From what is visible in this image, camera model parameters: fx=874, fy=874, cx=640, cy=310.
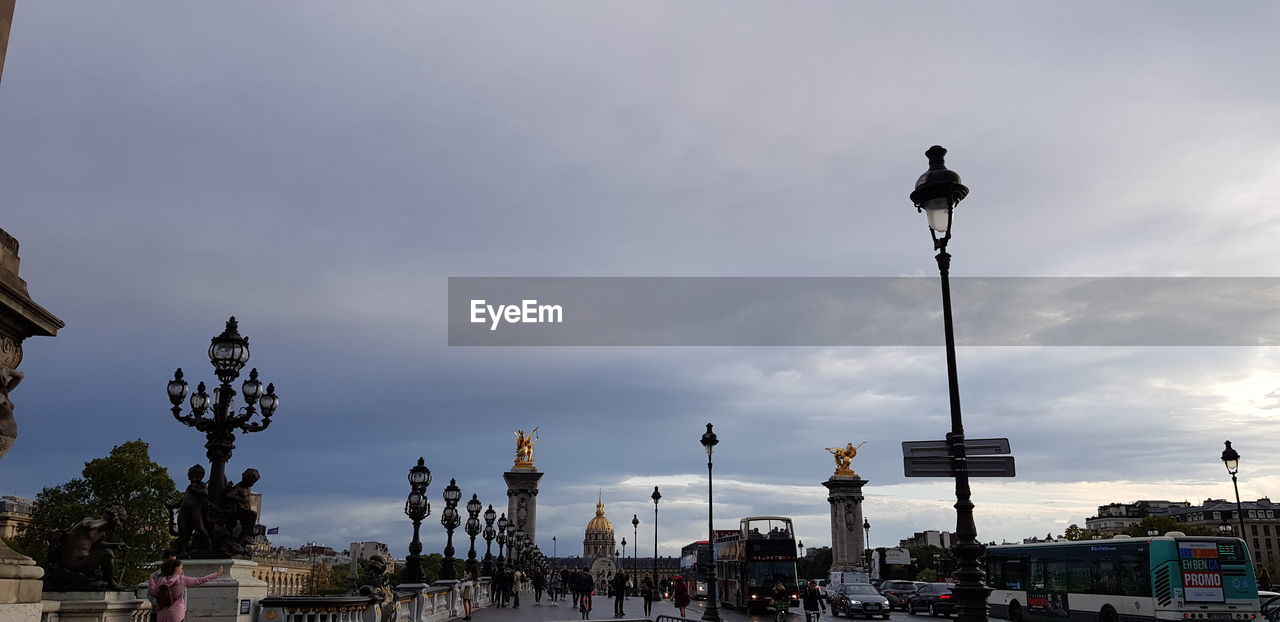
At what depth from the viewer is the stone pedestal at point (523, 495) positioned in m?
106

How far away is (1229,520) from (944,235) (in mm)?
167450

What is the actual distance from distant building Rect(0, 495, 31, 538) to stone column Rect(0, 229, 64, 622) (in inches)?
3794

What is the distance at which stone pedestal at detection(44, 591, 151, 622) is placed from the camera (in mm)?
9648

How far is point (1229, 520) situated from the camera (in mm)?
Result: 145125

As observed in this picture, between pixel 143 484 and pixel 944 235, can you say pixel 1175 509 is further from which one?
pixel 944 235

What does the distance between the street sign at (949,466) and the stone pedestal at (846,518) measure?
7936 centimetres

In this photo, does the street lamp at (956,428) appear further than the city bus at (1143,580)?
No

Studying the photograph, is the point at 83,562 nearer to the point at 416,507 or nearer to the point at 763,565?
the point at 416,507

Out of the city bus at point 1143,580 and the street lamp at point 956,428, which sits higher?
the street lamp at point 956,428

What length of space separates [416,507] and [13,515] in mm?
118138

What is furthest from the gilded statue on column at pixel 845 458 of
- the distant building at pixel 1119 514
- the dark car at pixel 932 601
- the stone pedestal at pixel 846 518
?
the distant building at pixel 1119 514

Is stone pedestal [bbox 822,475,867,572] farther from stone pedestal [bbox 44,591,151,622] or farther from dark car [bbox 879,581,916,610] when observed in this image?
stone pedestal [bbox 44,591,151,622]

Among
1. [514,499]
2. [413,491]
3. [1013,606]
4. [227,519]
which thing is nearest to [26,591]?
[227,519]

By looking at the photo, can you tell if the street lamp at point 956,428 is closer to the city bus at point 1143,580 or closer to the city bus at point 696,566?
the city bus at point 1143,580
